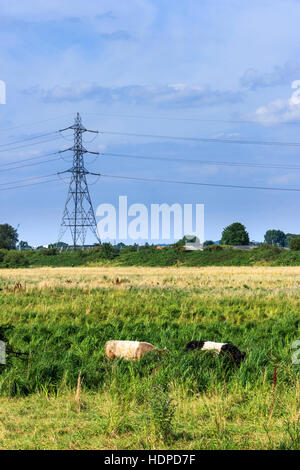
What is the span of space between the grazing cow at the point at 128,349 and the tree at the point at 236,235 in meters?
118

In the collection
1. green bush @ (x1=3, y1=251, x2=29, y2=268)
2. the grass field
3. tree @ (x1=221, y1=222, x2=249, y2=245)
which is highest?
tree @ (x1=221, y1=222, x2=249, y2=245)

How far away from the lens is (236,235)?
420 feet

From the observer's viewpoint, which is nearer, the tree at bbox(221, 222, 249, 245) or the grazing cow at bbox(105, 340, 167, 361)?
the grazing cow at bbox(105, 340, 167, 361)

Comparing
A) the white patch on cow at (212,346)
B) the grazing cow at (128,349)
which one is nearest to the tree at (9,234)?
the grazing cow at (128,349)

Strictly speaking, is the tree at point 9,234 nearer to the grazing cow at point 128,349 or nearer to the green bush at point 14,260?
the green bush at point 14,260

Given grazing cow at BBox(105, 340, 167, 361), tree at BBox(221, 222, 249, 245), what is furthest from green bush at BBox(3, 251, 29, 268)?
grazing cow at BBox(105, 340, 167, 361)

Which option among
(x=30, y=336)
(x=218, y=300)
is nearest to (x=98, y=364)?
(x=30, y=336)

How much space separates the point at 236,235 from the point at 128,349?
119425mm

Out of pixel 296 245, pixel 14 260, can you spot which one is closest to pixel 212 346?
pixel 296 245

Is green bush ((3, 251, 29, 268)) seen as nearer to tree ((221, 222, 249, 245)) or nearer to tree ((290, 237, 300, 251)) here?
tree ((290, 237, 300, 251))

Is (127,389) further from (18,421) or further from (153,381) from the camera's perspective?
(18,421)

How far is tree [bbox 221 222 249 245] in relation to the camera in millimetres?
127250

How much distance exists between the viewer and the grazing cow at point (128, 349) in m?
10.7

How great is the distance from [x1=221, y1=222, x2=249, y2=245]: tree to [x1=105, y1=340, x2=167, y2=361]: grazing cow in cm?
11765
